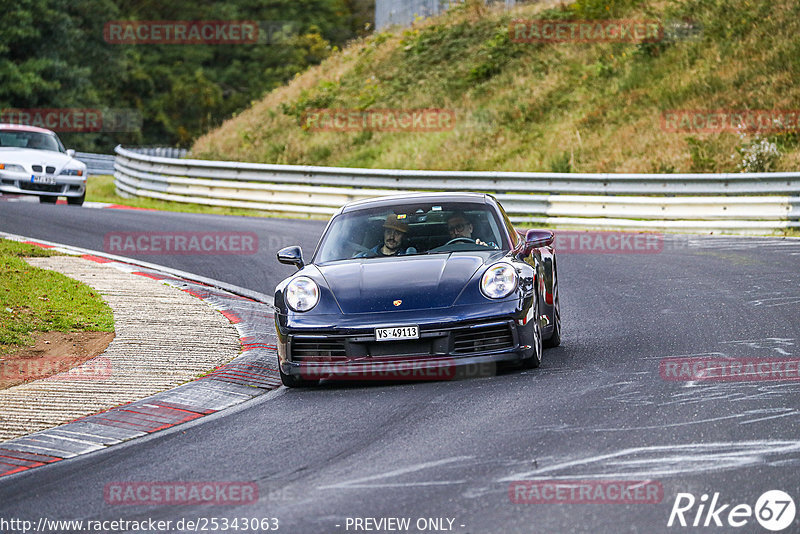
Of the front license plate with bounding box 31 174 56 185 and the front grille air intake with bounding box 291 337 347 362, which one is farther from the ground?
the front license plate with bounding box 31 174 56 185

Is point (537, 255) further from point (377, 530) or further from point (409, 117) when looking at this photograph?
point (409, 117)

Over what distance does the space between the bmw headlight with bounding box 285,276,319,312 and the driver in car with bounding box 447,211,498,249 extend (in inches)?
53.3

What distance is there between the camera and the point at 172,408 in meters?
7.69

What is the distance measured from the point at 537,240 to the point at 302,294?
1991 mm

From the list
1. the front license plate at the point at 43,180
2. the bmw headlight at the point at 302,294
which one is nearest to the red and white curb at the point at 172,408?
the bmw headlight at the point at 302,294

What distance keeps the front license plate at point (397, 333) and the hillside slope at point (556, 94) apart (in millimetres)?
15314

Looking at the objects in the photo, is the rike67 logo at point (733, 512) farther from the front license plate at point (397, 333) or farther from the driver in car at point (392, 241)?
the driver in car at point (392, 241)

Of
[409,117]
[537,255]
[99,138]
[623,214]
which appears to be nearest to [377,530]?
[537,255]

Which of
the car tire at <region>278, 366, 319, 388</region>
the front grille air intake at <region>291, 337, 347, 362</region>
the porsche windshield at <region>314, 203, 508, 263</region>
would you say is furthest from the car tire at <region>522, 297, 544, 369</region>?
the car tire at <region>278, 366, 319, 388</region>

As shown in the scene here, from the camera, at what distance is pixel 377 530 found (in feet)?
15.7

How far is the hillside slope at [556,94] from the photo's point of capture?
2467 centimetres

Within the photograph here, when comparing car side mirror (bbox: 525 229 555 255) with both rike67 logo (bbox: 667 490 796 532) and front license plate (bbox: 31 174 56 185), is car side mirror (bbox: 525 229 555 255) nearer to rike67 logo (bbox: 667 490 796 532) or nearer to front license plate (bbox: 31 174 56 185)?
rike67 logo (bbox: 667 490 796 532)

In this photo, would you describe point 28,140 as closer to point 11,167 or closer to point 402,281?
point 11,167

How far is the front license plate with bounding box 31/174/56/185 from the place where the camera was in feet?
73.5
